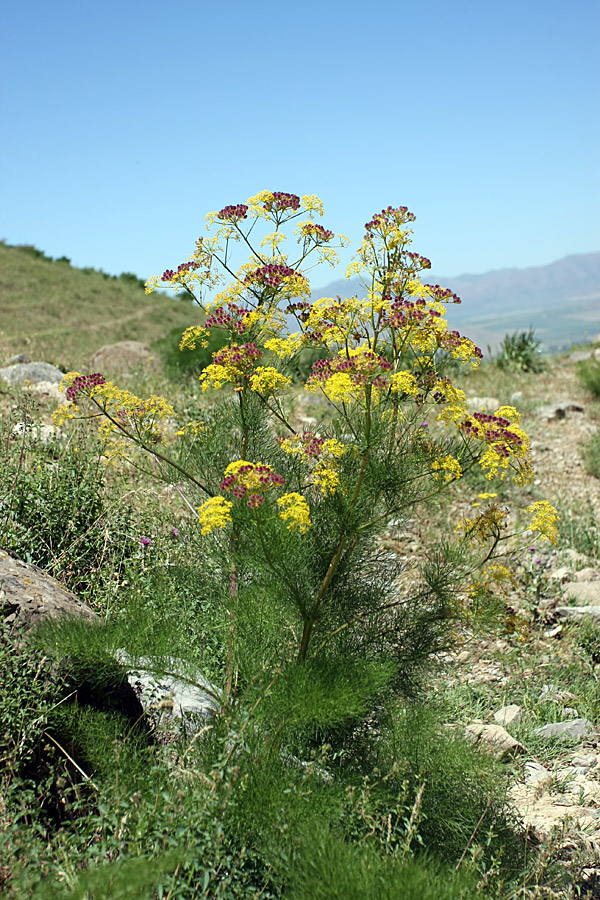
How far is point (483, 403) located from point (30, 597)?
8348 millimetres

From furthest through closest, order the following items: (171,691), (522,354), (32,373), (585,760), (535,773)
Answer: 1. (522,354)
2. (32,373)
3. (585,760)
4. (535,773)
5. (171,691)

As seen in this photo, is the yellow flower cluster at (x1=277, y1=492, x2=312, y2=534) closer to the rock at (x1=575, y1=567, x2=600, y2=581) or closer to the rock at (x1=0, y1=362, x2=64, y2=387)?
the rock at (x1=575, y1=567, x2=600, y2=581)

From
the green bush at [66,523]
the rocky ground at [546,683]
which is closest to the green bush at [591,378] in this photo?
the rocky ground at [546,683]

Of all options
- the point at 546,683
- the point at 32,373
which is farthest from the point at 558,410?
the point at 32,373

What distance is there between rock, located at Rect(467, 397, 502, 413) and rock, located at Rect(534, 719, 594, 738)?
20.1ft

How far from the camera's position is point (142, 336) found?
25.3m

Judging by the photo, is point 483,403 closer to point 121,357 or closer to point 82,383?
point 121,357

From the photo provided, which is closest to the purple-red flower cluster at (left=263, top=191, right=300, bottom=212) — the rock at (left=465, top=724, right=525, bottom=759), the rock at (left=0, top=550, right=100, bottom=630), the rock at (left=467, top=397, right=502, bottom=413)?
the rock at (left=0, top=550, right=100, bottom=630)

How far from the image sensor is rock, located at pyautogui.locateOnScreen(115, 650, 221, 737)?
111 inches

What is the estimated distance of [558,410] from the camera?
10.9 m

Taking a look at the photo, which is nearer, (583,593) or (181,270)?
(181,270)

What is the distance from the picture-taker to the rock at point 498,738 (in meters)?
3.64

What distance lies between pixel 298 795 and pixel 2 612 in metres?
1.57

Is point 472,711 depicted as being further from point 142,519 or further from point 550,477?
point 550,477
